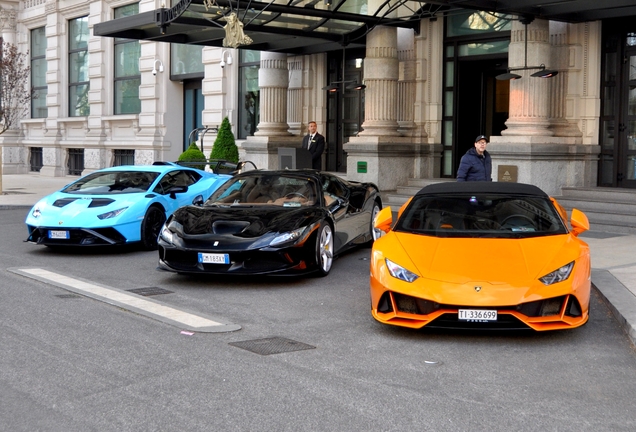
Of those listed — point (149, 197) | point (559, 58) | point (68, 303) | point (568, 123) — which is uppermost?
point (559, 58)

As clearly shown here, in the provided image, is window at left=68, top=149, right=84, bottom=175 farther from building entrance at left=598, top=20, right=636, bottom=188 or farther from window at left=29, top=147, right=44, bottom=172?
building entrance at left=598, top=20, right=636, bottom=188

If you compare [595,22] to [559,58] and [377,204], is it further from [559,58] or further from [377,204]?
[377,204]

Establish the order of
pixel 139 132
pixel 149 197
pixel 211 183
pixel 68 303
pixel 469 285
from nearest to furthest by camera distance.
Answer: pixel 469 285 < pixel 68 303 < pixel 149 197 < pixel 211 183 < pixel 139 132

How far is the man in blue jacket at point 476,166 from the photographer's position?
12977 millimetres

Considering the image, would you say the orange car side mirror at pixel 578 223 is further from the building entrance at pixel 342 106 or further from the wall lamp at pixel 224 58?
the wall lamp at pixel 224 58

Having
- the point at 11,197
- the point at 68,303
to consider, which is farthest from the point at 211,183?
the point at 11,197

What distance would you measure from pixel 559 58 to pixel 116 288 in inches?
439

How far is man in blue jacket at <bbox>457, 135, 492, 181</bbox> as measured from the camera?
13.0m

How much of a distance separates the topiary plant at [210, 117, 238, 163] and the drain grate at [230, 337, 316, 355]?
698 inches

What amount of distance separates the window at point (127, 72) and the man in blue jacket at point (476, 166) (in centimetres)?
2029

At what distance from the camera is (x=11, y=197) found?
78.9 ft

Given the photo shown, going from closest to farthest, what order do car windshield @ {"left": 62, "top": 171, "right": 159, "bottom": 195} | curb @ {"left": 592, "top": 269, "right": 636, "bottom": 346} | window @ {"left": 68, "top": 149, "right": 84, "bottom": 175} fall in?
curb @ {"left": 592, "top": 269, "right": 636, "bottom": 346}, car windshield @ {"left": 62, "top": 171, "right": 159, "bottom": 195}, window @ {"left": 68, "top": 149, "right": 84, "bottom": 175}

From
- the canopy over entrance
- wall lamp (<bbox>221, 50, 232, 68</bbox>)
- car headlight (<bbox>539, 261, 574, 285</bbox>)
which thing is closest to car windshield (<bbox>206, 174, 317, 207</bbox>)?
car headlight (<bbox>539, 261, 574, 285</bbox>)

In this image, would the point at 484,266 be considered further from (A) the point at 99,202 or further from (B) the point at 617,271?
(A) the point at 99,202
